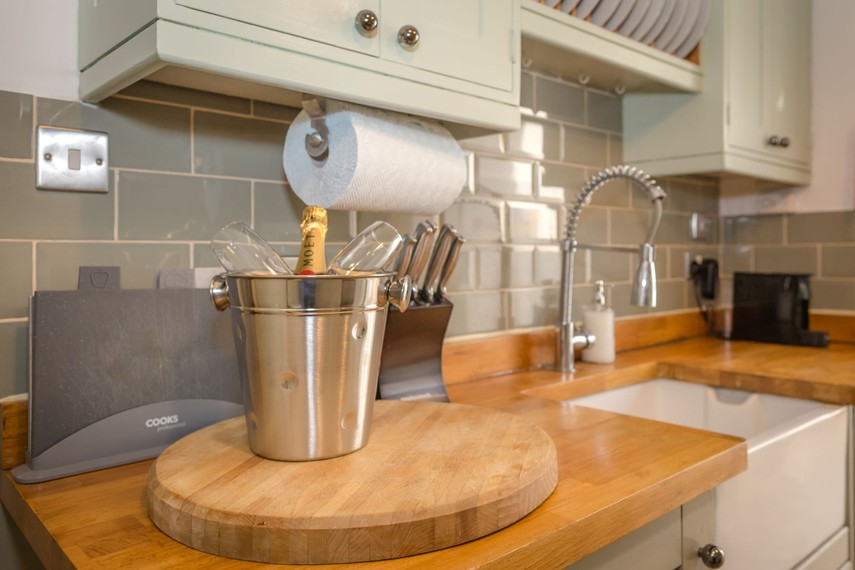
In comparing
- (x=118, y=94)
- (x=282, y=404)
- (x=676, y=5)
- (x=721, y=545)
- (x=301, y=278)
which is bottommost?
(x=721, y=545)

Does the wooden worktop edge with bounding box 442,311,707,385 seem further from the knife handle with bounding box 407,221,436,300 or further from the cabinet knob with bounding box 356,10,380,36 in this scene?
the cabinet knob with bounding box 356,10,380,36

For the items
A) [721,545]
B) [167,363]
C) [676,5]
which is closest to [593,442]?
[721,545]

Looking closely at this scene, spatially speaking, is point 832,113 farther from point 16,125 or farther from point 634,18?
point 16,125

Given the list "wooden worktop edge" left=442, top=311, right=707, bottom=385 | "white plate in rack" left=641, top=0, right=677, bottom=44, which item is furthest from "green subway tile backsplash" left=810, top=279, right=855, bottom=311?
"white plate in rack" left=641, top=0, right=677, bottom=44

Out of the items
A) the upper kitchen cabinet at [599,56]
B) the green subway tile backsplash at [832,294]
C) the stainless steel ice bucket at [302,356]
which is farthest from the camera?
the green subway tile backsplash at [832,294]

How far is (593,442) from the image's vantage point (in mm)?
896

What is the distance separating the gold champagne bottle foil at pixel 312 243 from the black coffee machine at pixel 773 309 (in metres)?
1.55

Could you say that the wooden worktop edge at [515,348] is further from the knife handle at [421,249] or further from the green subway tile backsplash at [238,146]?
the green subway tile backsplash at [238,146]

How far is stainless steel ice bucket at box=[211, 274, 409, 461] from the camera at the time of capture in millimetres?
659

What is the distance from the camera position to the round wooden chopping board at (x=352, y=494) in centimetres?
54

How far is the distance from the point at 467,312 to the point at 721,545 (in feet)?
2.14

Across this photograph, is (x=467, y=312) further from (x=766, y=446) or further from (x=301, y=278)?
(x=301, y=278)

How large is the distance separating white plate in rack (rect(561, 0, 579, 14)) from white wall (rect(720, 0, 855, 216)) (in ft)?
3.66

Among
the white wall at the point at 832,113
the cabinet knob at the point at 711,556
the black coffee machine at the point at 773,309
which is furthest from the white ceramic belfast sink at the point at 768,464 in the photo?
the white wall at the point at 832,113
